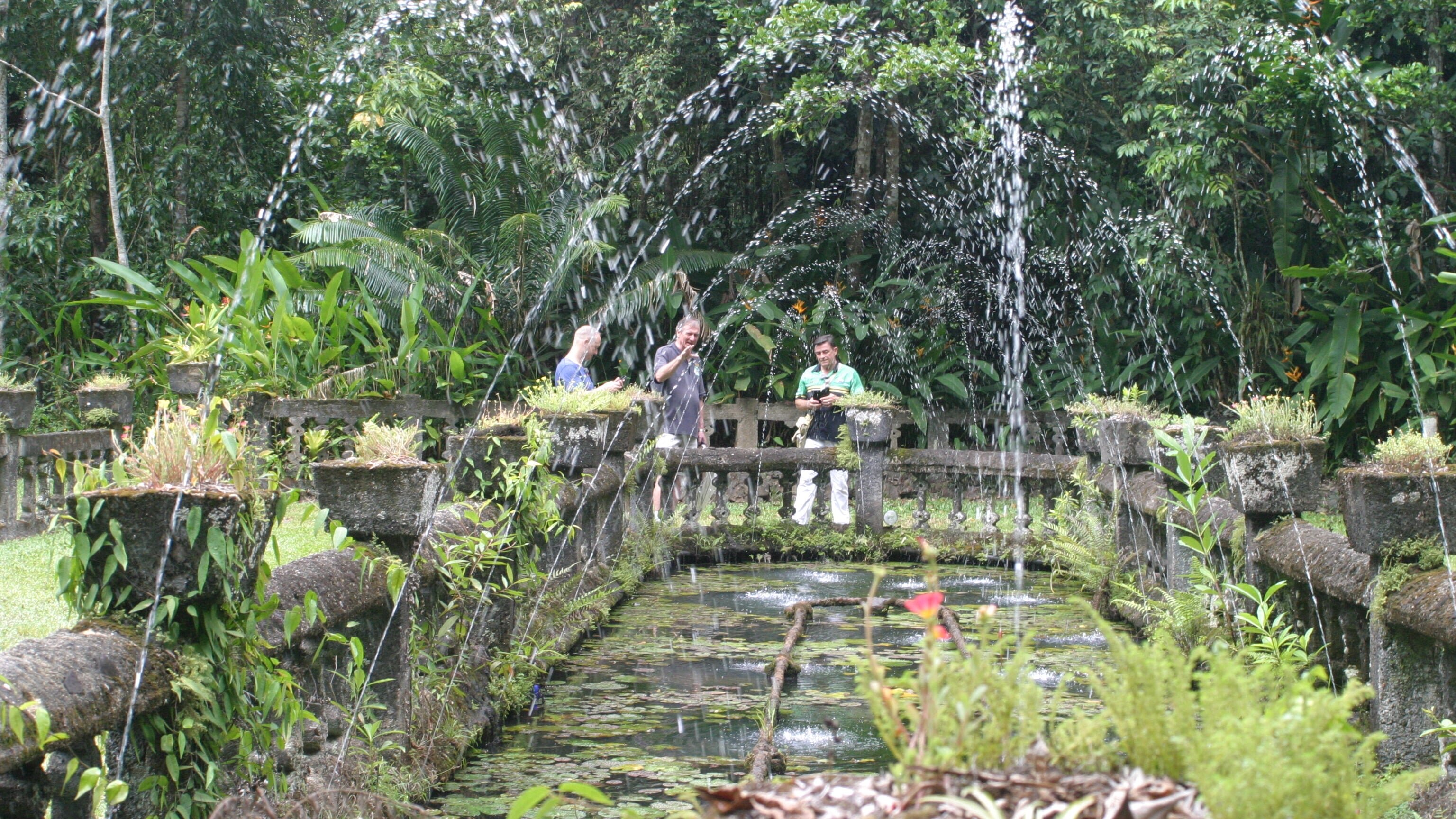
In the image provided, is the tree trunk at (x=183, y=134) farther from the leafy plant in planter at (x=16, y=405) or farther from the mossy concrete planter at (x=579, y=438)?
the mossy concrete planter at (x=579, y=438)

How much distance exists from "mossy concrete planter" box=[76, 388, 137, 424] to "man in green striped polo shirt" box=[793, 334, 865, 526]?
560cm

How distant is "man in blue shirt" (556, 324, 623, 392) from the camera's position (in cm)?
845

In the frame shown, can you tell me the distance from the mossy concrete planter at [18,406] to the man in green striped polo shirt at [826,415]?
5.72 meters

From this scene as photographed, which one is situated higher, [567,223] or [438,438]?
[567,223]

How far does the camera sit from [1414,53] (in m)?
13.6


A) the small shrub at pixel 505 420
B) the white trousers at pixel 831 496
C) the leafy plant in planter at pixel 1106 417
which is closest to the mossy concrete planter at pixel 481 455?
the small shrub at pixel 505 420

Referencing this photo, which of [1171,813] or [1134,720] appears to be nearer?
[1171,813]

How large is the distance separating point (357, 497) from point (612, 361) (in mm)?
11687

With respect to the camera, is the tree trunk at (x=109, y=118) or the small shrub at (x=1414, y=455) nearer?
the small shrub at (x=1414, y=455)

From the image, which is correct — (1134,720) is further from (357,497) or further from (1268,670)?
(357,497)

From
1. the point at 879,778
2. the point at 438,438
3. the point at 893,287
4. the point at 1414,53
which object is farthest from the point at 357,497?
the point at 1414,53

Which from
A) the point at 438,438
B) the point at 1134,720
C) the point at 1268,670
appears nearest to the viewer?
the point at 1134,720

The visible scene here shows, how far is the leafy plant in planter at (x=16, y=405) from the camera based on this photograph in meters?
8.40

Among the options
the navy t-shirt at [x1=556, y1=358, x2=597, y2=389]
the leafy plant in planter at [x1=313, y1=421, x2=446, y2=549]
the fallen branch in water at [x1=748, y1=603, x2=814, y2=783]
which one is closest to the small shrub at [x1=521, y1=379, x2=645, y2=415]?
the navy t-shirt at [x1=556, y1=358, x2=597, y2=389]
